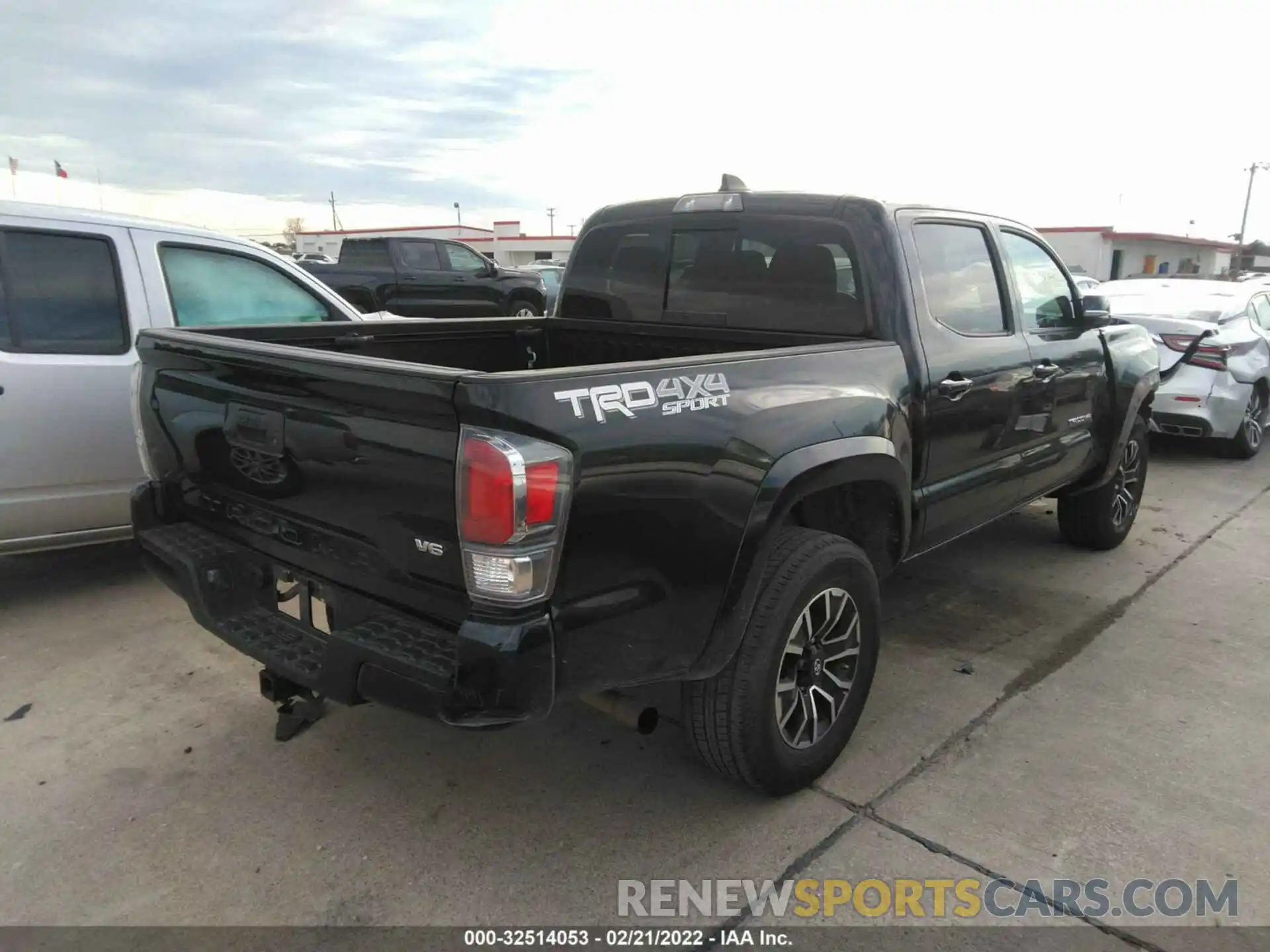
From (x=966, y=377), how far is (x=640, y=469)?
192 centimetres

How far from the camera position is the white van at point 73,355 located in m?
3.99

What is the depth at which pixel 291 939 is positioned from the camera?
2330 mm

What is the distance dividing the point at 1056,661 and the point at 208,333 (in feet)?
12.4

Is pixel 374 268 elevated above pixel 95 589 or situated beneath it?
elevated above

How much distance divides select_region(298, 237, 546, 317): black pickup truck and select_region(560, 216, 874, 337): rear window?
11318mm

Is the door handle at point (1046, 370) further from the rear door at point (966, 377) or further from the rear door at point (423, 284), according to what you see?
the rear door at point (423, 284)

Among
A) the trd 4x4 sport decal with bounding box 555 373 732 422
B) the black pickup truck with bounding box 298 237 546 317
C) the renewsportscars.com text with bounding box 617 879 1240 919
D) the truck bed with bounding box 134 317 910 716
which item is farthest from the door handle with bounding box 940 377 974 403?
the black pickup truck with bounding box 298 237 546 317

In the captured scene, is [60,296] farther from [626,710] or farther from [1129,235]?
[1129,235]

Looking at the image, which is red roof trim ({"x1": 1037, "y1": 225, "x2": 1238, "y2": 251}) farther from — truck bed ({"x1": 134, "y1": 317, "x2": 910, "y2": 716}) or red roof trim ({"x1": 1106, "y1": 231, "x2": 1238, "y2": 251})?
truck bed ({"x1": 134, "y1": 317, "x2": 910, "y2": 716})

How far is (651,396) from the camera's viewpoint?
7.50ft

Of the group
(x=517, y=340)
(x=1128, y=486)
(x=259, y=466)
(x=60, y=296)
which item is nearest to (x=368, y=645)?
(x=259, y=466)

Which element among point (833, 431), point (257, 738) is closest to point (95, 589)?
point (257, 738)

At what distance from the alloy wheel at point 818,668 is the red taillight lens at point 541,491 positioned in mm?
1033

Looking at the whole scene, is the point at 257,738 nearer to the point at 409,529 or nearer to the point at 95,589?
the point at 409,529
